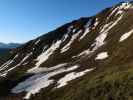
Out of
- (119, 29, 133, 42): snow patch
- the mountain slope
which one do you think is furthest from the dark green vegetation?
(119, 29, 133, 42): snow patch

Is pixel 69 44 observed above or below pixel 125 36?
above

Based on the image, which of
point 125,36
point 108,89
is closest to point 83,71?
point 108,89

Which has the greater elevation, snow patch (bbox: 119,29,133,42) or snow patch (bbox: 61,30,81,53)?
snow patch (bbox: 61,30,81,53)

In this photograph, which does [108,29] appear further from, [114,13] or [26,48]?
[26,48]

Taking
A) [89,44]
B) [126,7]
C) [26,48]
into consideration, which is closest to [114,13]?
[126,7]

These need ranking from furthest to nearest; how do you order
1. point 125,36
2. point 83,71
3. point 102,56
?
point 125,36, point 102,56, point 83,71

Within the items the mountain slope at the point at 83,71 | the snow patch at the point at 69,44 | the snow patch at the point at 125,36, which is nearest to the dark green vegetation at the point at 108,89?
the mountain slope at the point at 83,71

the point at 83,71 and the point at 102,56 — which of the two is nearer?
the point at 83,71

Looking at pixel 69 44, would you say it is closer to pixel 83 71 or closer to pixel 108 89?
pixel 83 71

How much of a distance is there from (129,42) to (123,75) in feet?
112

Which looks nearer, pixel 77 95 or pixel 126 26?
pixel 77 95

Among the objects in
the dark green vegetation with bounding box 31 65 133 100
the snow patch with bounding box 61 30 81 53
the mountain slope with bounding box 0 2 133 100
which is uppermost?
the snow patch with bounding box 61 30 81 53

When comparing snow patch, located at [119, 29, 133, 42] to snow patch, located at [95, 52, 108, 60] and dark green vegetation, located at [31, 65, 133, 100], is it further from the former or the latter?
dark green vegetation, located at [31, 65, 133, 100]

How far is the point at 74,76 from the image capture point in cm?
6391
